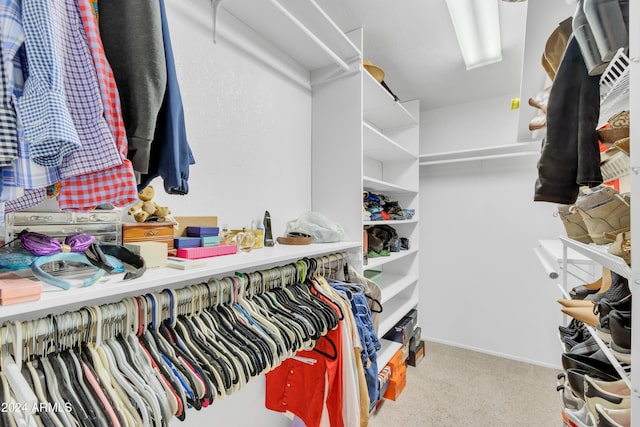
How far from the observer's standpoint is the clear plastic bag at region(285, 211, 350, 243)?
1621mm

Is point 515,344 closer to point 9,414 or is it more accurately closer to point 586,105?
point 586,105

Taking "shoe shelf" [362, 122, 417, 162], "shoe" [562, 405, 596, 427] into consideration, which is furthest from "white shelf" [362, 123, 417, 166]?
"shoe" [562, 405, 596, 427]

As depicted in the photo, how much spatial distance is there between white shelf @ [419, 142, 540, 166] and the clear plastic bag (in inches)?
64.1

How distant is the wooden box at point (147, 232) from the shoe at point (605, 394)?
145 centimetres

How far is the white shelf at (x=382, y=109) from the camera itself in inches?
77.5

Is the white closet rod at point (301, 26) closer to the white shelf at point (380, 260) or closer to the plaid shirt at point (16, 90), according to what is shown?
the plaid shirt at point (16, 90)

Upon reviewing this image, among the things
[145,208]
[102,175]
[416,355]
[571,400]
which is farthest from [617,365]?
[416,355]

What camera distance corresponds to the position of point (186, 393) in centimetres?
74

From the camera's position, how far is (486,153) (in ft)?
8.86

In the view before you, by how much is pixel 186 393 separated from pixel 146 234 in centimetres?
48

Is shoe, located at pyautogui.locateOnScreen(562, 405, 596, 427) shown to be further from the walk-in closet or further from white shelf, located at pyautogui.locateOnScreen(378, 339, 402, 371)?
white shelf, located at pyautogui.locateOnScreen(378, 339, 402, 371)

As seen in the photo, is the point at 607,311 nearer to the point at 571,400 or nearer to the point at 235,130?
the point at 571,400

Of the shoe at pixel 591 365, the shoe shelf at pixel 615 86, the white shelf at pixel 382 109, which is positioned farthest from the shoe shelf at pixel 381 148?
the shoe at pixel 591 365

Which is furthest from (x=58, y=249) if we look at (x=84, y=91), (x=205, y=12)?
(x=205, y=12)
